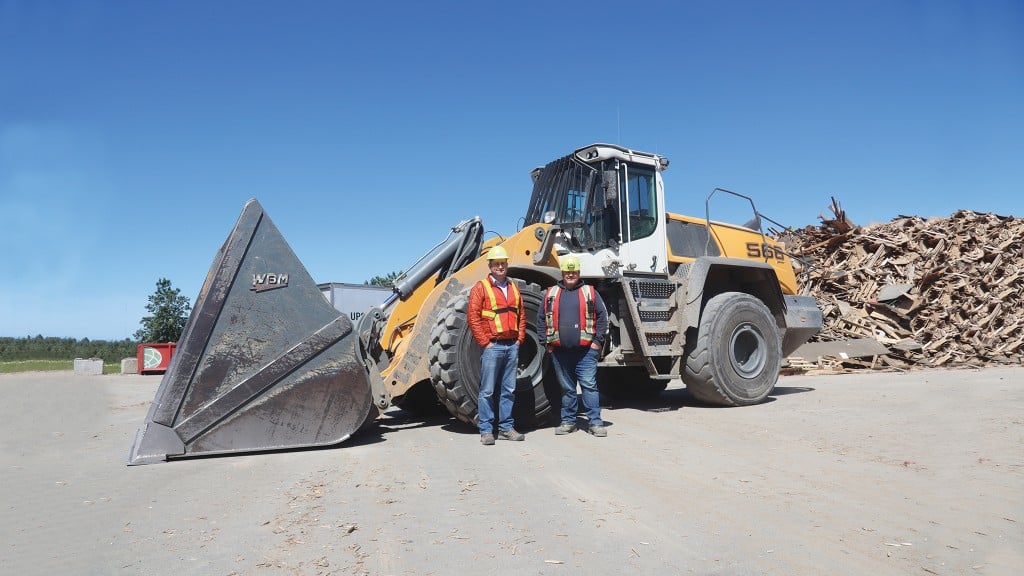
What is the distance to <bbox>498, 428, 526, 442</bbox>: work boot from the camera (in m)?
5.96

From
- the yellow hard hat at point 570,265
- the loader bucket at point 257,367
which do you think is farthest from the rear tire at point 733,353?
the loader bucket at point 257,367

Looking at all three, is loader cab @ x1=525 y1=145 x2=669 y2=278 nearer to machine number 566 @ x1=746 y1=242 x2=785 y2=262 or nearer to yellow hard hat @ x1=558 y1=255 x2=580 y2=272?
yellow hard hat @ x1=558 y1=255 x2=580 y2=272

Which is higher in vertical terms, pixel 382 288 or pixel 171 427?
pixel 382 288

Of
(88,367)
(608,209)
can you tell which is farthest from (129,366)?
(608,209)

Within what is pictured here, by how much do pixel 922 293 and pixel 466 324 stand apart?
13.0 m

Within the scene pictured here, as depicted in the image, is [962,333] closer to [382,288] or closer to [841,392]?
[841,392]

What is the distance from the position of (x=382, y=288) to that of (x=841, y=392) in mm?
12475

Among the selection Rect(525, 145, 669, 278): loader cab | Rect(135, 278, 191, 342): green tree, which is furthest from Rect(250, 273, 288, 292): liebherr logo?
Rect(135, 278, 191, 342): green tree

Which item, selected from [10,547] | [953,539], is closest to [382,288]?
[10,547]

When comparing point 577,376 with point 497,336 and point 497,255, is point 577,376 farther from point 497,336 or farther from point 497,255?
point 497,255

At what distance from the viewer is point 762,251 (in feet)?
31.6

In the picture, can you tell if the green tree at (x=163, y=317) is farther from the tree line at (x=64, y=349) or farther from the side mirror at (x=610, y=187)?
the side mirror at (x=610, y=187)

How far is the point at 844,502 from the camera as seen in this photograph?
385 cm

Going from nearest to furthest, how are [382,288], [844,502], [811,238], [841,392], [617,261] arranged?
[844,502]
[617,261]
[841,392]
[811,238]
[382,288]
